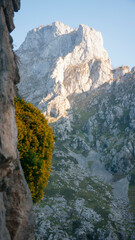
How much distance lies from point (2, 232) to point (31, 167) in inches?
354

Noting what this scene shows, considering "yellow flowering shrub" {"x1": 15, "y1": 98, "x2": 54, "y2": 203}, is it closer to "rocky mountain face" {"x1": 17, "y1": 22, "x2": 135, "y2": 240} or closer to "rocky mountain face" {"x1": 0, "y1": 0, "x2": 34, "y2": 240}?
"rocky mountain face" {"x1": 0, "y1": 0, "x2": 34, "y2": 240}

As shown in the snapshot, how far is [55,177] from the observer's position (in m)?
123

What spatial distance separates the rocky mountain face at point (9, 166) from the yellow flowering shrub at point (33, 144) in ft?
13.7

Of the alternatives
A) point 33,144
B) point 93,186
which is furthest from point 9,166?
point 93,186

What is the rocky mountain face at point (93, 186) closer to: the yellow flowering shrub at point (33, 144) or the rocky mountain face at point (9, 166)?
the yellow flowering shrub at point (33, 144)

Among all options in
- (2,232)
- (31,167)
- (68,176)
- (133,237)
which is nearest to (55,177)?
(68,176)

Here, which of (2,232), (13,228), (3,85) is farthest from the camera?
(13,228)

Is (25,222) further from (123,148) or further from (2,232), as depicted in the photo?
(123,148)

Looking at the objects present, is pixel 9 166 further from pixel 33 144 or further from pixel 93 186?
pixel 93 186

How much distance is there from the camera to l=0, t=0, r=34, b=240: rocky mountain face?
35.5 feet

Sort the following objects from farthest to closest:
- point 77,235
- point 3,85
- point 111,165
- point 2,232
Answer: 1. point 111,165
2. point 77,235
3. point 3,85
4. point 2,232

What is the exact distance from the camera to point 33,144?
21.2 m

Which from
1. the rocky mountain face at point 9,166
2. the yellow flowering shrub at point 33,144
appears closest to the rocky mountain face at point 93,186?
the yellow flowering shrub at point 33,144

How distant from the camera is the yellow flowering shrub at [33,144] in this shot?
19.4 meters
